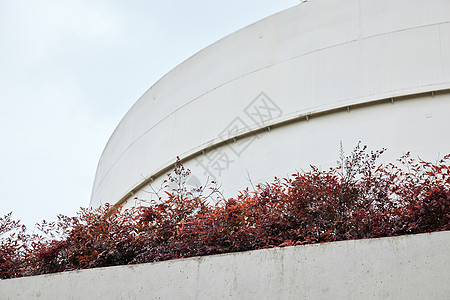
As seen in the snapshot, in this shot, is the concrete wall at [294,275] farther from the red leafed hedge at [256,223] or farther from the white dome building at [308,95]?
the white dome building at [308,95]

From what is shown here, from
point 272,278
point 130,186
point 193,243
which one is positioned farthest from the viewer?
point 130,186

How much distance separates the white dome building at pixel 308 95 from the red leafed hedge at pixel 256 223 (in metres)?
3.10

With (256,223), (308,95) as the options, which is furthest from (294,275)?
(308,95)

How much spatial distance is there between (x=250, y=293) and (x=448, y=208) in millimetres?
1972

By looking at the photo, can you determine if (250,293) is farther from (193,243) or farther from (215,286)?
(193,243)

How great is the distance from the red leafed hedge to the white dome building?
3.10 meters

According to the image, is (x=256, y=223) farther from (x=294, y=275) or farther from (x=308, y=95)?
(x=308, y=95)

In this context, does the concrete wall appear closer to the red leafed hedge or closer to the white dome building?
the red leafed hedge

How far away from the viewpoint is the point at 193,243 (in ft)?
19.1

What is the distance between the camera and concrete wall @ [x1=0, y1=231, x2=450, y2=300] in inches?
175

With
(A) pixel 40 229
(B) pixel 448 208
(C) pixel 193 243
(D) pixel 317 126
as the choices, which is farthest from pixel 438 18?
(A) pixel 40 229

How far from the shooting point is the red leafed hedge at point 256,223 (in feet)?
17.3

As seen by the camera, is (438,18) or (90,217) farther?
(438,18)

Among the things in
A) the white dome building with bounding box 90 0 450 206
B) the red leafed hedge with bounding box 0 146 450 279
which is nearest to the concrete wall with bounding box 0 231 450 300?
the red leafed hedge with bounding box 0 146 450 279
